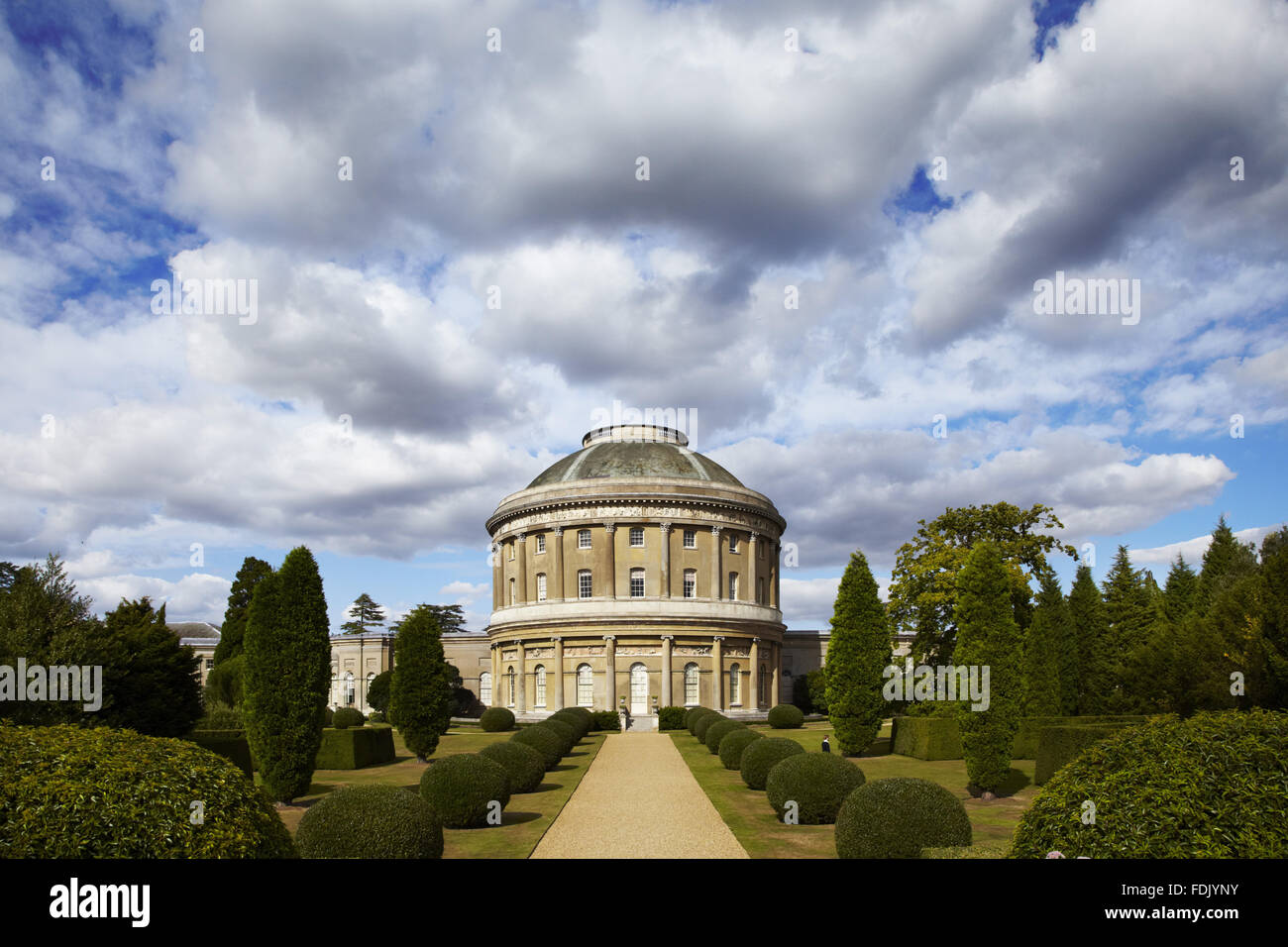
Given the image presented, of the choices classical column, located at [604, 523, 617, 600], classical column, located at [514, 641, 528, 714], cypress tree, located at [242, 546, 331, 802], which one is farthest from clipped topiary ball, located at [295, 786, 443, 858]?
classical column, located at [514, 641, 528, 714]

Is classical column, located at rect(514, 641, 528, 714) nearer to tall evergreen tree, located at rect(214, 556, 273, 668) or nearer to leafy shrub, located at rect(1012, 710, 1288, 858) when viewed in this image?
tall evergreen tree, located at rect(214, 556, 273, 668)

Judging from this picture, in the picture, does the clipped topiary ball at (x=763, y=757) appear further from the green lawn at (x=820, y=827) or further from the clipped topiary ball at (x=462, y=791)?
the clipped topiary ball at (x=462, y=791)

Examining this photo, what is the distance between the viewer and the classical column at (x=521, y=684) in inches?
2360

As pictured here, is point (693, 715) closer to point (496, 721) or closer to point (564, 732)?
point (496, 721)

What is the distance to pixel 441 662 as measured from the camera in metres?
32.3

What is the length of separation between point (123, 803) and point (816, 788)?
13.1 m

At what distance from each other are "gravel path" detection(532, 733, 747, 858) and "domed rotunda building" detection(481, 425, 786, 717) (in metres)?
26.9

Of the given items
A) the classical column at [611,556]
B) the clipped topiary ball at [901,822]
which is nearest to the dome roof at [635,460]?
the classical column at [611,556]

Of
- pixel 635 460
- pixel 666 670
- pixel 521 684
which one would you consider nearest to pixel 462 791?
pixel 666 670

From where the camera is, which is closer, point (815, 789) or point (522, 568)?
point (815, 789)

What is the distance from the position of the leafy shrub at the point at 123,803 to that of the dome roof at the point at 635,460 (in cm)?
5307

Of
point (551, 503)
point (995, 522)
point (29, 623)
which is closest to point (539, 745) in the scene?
point (29, 623)

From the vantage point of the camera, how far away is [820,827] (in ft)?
55.9
